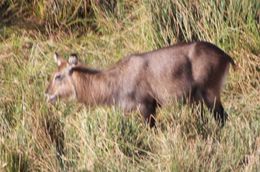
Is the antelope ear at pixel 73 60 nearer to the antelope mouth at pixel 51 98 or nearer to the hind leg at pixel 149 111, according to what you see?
the antelope mouth at pixel 51 98

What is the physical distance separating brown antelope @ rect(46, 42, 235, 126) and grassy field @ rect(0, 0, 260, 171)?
0.56ft

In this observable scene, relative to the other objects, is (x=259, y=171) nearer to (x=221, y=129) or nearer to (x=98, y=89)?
(x=221, y=129)

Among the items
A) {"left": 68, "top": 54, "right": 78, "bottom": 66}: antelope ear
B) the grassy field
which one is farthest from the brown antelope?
the grassy field

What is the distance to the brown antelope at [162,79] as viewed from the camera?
10.3 metres

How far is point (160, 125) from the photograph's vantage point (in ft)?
32.5

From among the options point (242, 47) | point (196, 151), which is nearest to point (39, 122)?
point (196, 151)

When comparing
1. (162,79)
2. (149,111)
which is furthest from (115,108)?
(162,79)

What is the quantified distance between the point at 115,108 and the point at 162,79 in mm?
728

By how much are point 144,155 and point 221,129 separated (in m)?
0.78

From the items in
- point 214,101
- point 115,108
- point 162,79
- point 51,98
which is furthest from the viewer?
point 51,98

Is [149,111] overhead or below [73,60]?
below

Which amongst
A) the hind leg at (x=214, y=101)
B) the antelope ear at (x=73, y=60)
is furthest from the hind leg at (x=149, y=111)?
the antelope ear at (x=73, y=60)

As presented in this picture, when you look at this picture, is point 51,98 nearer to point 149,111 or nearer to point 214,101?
point 149,111

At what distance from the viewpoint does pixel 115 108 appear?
32.5 ft
